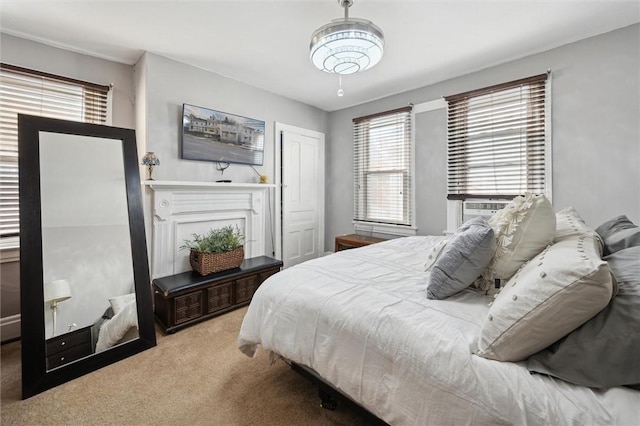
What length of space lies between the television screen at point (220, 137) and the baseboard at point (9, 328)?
6.49ft

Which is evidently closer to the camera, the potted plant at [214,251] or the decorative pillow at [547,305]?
the decorative pillow at [547,305]

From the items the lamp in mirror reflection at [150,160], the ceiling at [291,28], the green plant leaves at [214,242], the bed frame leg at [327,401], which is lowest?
the bed frame leg at [327,401]

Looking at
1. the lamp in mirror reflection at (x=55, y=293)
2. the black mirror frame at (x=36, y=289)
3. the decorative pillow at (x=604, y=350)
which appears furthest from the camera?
the lamp in mirror reflection at (x=55, y=293)

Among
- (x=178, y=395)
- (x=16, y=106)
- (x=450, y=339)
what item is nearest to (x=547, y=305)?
(x=450, y=339)

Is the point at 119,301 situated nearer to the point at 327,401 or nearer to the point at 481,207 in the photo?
the point at 327,401

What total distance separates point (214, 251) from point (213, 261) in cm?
10

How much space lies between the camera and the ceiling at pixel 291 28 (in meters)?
2.04

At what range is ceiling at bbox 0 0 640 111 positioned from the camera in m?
2.04

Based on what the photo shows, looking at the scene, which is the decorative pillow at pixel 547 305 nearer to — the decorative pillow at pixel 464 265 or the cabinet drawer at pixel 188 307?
the decorative pillow at pixel 464 265

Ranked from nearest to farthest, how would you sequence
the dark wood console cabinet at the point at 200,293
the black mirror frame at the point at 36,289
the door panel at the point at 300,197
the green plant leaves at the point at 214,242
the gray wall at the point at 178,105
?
the black mirror frame at the point at 36,289
the dark wood console cabinet at the point at 200,293
the gray wall at the point at 178,105
the green plant leaves at the point at 214,242
the door panel at the point at 300,197

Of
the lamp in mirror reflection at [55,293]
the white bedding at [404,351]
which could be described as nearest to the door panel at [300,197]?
the white bedding at [404,351]

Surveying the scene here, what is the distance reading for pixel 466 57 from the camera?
2797 mm

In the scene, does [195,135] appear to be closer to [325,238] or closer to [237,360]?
[237,360]

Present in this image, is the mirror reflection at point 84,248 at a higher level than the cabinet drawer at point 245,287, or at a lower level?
higher
